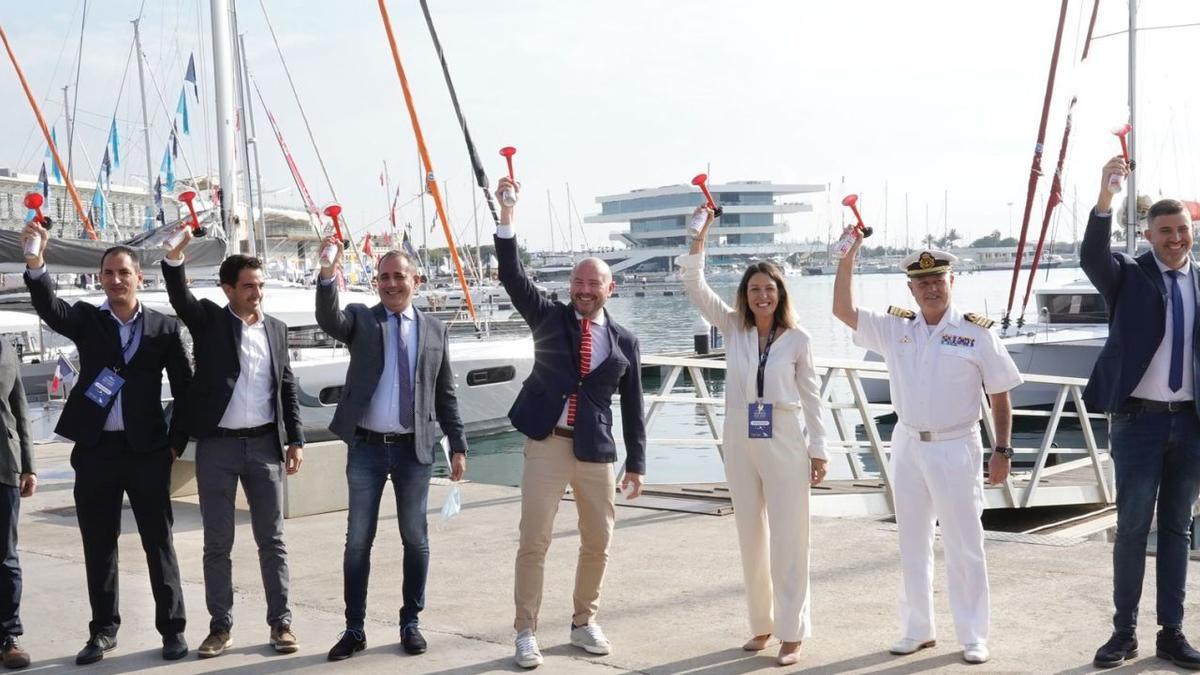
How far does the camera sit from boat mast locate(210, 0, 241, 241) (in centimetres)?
1552

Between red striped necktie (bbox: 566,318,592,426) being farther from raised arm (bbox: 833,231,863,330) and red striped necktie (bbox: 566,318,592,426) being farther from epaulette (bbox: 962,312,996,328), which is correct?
epaulette (bbox: 962,312,996,328)

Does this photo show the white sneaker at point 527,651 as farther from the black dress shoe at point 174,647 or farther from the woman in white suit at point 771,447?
the black dress shoe at point 174,647

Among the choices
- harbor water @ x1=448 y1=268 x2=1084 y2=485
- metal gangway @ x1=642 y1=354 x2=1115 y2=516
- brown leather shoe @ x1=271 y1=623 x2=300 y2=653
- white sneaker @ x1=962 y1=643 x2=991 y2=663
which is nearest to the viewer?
white sneaker @ x1=962 y1=643 x2=991 y2=663

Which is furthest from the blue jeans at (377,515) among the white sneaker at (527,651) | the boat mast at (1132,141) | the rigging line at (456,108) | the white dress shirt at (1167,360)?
the boat mast at (1132,141)

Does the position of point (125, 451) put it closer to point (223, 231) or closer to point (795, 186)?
point (223, 231)

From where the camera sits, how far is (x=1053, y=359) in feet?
79.7

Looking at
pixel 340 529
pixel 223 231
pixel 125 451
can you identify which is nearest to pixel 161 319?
pixel 125 451

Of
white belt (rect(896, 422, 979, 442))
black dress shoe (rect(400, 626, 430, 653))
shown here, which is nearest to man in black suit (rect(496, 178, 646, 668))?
black dress shoe (rect(400, 626, 430, 653))

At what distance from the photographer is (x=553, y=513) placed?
17.5 ft

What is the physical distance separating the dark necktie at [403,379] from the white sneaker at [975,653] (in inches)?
99.4

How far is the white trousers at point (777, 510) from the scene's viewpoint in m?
5.21

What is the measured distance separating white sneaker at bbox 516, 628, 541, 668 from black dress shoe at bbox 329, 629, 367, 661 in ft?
2.41

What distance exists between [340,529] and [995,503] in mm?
5512

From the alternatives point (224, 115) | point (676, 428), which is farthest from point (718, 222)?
point (224, 115)
